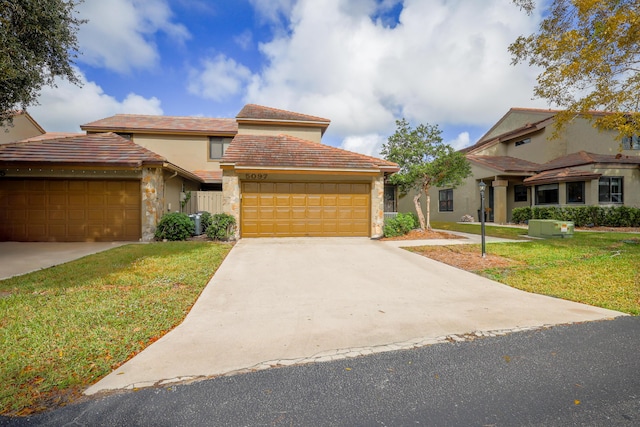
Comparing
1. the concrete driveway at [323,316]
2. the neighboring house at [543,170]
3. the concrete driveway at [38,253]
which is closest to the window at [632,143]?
the neighboring house at [543,170]

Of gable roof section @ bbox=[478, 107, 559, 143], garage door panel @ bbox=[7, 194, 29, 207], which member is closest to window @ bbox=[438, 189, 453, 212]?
gable roof section @ bbox=[478, 107, 559, 143]

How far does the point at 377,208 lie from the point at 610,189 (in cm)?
1529

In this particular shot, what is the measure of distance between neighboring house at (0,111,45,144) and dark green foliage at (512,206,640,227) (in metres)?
32.9

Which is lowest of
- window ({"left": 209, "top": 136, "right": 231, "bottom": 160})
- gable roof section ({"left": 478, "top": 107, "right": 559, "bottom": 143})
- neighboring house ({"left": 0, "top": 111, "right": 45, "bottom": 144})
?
window ({"left": 209, "top": 136, "right": 231, "bottom": 160})

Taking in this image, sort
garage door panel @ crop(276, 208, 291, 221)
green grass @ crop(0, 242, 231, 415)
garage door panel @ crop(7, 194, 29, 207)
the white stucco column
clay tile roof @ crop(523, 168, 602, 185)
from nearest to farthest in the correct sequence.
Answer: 1. green grass @ crop(0, 242, 231, 415)
2. garage door panel @ crop(7, 194, 29, 207)
3. garage door panel @ crop(276, 208, 291, 221)
4. clay tile roof @ crop(523, 168, 602, 185)
5. the white stucco column

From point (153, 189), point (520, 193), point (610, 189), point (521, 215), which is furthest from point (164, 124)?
point (610, 189)

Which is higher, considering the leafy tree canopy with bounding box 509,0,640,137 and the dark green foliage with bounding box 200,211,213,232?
the leafy tree canopy with bounding box 509,0,640,137

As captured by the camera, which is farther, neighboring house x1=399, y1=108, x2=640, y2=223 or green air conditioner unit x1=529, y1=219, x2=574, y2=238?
neighboring house x1=399, y1=108, x2=640, y2=223

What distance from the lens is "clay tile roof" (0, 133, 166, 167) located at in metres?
11.4

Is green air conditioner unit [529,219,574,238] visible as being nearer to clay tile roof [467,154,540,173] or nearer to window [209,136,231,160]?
clay tile roof [467,154,540,173]

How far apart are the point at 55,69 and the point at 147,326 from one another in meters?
10.4

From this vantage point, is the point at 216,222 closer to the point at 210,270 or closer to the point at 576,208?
the point at 210,270

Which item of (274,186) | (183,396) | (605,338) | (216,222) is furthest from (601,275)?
(216,222)

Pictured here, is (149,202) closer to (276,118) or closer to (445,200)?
(276,118)
